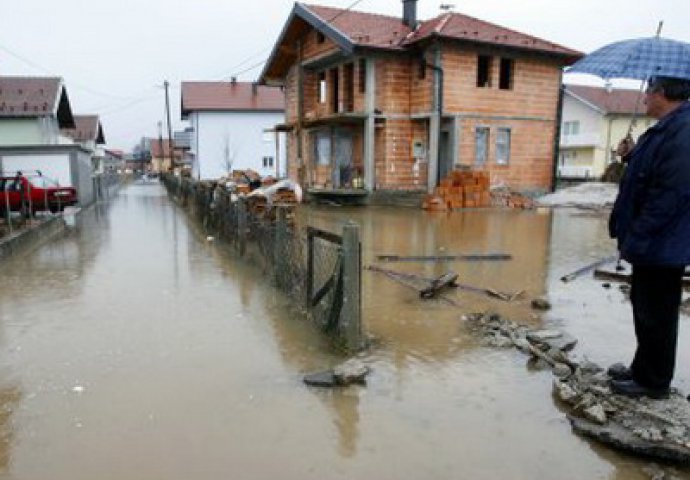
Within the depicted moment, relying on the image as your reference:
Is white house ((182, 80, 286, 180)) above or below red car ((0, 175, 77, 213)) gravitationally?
above

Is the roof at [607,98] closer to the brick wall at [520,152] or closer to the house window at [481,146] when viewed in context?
the brick wall at [520,152]

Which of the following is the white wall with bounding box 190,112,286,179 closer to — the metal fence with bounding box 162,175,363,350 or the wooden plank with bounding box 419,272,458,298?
the metal fence with bounding box 162,175,363,350

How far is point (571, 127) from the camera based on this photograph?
4566 centimetres

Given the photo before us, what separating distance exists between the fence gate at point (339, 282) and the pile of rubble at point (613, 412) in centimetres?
149

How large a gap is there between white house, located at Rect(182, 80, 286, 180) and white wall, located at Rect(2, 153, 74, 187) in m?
24.2

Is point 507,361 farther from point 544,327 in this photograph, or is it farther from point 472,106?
point 472,106

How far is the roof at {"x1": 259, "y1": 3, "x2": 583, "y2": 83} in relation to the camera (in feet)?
67.3

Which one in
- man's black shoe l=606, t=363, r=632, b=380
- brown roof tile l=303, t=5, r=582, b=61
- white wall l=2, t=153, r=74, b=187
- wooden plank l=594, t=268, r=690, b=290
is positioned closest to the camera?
man's black shoe l=606, t=363, r=632, b=380

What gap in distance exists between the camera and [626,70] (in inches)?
221

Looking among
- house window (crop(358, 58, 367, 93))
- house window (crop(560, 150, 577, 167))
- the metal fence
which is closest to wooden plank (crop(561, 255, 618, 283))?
the metal fence

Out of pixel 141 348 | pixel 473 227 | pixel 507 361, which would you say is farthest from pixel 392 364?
pixel 473 227

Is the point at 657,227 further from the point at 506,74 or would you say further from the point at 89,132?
the point at 89,132

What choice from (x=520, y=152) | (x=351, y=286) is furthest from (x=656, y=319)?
(x=520, y=152)

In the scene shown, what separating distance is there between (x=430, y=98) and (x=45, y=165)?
566 inches
